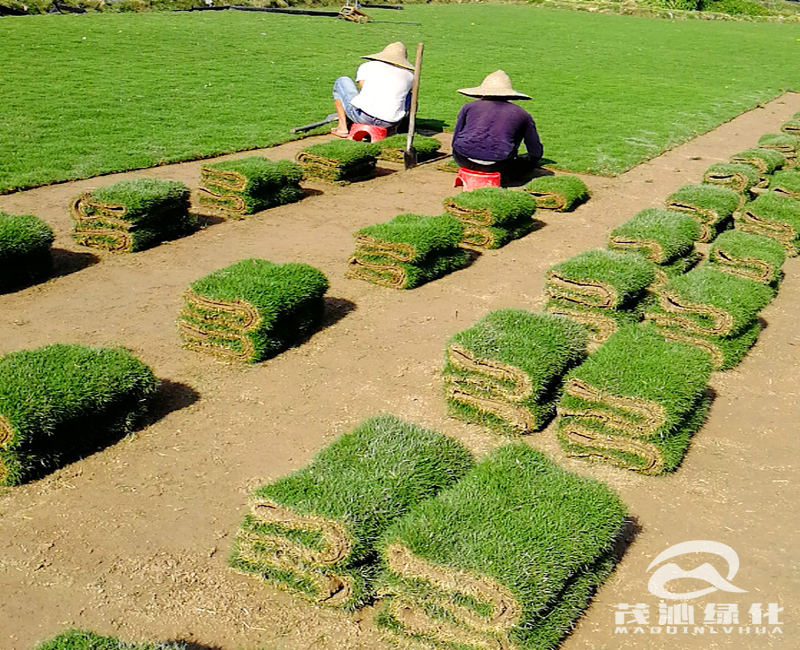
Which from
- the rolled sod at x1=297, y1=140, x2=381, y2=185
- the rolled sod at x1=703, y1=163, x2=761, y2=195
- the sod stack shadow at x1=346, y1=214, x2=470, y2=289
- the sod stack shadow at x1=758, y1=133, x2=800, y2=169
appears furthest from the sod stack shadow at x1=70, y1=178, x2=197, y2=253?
the sod stack shadow at x1=758, y1=133, x2=800, y2=169

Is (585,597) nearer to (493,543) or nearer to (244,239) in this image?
(493,543)

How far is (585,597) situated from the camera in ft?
14.5

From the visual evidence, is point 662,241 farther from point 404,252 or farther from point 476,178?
point 476,178

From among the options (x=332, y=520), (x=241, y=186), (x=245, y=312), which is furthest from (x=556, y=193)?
(x=332, y=520)

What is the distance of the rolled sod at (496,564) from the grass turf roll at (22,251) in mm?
5592

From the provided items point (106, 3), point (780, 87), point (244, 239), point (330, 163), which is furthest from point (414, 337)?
point (106, 3)

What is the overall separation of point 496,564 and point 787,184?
10.8 metres

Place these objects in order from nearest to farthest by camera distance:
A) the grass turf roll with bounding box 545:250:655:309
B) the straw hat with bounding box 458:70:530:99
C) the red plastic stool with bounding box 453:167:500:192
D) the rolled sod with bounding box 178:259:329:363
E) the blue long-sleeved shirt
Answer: the rolled sod with bounding box 178:259:329:363 < the grass turf roll with bounding box 545:250:655:309 < the blue long-sleeved shirt < the red plastic stool with bounding box 453:167:500:192 < the straw hat with bounding box 458:70:530:99

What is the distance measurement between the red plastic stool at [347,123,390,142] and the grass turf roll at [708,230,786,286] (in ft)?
23.8

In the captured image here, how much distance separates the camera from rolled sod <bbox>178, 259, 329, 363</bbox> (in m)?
6.83

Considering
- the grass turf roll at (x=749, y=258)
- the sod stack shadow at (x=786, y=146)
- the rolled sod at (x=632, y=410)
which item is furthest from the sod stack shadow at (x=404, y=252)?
the sod stack shadow at (x=786, y=146)

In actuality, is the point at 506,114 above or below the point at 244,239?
above

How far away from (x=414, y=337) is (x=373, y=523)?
11.4ft

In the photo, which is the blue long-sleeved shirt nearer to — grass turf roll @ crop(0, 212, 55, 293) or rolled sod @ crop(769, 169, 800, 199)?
rolled sod @ crop(769, 169, 800, 199)
